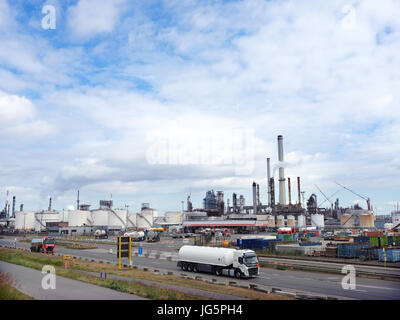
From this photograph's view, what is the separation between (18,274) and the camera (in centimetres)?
2808

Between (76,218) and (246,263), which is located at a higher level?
(76,218)

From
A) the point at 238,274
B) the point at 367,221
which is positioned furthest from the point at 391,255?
the point at 367,221

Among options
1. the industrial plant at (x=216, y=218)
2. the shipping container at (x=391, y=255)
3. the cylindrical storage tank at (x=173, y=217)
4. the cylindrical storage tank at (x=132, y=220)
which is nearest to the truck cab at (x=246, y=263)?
the shipping container at (x=391, y=255)

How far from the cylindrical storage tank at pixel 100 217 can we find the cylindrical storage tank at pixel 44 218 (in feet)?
77.4

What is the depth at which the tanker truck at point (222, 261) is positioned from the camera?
3125cm

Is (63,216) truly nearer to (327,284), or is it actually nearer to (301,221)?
(301,221)

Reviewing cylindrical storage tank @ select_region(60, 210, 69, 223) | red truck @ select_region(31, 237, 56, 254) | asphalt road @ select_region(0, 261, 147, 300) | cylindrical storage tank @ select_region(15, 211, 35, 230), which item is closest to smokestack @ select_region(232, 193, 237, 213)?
cylindrical storage tank @ select_region(60, 210, 69, 223)

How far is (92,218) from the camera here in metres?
166

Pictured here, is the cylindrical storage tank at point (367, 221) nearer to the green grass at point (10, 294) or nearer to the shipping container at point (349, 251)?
the shipping container at point (349, 251)

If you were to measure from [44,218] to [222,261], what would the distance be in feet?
537
